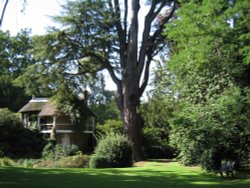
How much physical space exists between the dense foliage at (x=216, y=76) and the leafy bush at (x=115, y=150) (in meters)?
6.03

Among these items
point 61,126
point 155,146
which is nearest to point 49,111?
point 61,126

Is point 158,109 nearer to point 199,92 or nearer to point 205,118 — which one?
point 199,92

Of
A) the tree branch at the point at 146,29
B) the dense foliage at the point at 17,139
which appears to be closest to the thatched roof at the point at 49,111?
the dense foliage at the point at 17,139

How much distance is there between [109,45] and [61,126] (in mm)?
17115

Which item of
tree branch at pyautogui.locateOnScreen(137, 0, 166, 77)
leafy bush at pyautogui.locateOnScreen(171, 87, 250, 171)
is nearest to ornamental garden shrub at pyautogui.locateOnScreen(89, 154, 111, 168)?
leafy bush at pyautogui.locateOnScreen(171, 87, 250, 171)

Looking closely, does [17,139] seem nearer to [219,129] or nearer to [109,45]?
[109,45]

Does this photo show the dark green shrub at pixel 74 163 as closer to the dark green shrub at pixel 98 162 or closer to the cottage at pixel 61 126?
the dark green shrub at pixel 98 162

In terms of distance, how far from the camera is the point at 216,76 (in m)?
22.8

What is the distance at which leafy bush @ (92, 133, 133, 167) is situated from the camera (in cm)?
2783

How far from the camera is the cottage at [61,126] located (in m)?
48.1

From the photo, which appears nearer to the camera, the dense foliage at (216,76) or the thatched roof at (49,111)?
the dense foliage at (216,76)

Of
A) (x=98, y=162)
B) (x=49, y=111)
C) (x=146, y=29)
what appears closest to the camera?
(x=98, y=162)

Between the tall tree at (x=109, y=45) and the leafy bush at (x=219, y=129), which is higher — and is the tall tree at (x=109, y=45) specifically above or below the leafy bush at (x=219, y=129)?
above

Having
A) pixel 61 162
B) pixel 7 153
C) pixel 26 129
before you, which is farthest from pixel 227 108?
pixel 26 129
